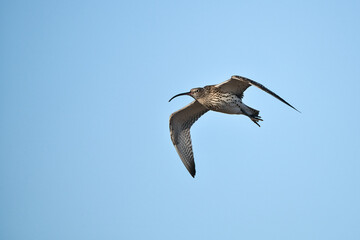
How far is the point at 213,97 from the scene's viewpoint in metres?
19.6

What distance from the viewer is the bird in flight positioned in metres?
19.1

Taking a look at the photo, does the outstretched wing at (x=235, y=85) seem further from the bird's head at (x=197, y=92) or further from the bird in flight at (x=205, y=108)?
the bird's head at (x=197, y=92)

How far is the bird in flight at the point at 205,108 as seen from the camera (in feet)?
62.5

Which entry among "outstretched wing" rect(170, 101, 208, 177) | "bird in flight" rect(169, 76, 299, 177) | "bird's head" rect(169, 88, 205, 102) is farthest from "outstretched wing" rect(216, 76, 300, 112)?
"outstretched wing" rect(170, 101, 208, 177)

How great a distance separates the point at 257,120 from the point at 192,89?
106 inches

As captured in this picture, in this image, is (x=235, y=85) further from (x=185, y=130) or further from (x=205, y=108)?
(x=185, y=130)

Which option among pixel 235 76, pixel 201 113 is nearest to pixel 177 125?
pixel 201 113

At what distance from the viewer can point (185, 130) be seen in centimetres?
2217

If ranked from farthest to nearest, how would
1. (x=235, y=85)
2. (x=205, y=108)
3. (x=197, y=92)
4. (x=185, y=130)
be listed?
(x=185, y=130) → (x=205, y=108) → (x=197, y=92) → (x=235, y=85)

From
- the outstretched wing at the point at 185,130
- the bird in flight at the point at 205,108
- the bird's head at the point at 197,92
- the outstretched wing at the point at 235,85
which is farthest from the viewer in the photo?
the outstretched wing at the point at 185,130

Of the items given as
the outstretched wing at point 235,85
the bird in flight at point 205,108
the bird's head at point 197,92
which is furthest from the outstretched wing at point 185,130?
the outstretched wing at point 235,85

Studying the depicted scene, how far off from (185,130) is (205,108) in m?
1.21

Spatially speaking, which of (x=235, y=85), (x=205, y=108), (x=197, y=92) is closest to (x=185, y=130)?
(x=205, y=108)

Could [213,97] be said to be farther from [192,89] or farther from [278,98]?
[278,98]
